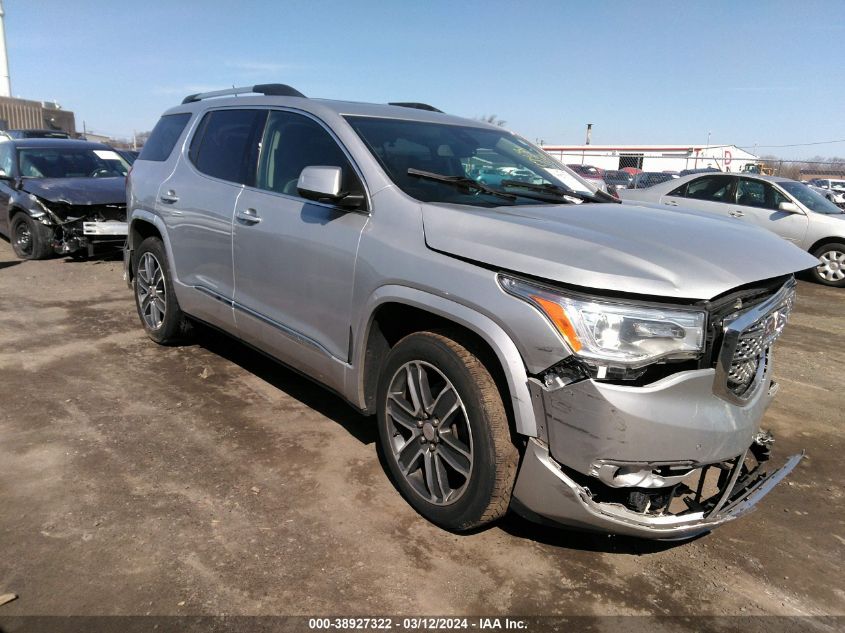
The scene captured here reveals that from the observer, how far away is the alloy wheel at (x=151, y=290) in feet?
16.7

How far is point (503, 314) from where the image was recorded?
2.42m

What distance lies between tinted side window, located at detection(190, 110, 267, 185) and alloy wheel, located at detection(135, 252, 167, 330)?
1016 millimetres

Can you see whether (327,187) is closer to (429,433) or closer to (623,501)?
(429,433)

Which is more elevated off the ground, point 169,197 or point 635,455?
point 169,197

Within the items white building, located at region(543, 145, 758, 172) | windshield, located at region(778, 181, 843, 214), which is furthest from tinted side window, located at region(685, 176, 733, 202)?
white building, located at region(543, 145, 758, 172)

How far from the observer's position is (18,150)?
30.5 feet

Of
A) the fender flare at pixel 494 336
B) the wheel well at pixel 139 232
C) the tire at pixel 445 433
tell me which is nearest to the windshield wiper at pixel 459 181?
the fender flare at pixel 494 336

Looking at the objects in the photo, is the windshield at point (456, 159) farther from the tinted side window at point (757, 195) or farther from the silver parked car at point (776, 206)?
the tinted side window at point (757, 195)

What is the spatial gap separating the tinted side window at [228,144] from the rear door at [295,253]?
0.16 meters

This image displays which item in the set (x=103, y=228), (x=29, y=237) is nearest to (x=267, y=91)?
(x=103, y=228)

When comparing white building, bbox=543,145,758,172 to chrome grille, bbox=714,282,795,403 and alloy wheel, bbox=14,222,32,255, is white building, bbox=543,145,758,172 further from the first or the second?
chrome grille, bbox=714,282,795,403

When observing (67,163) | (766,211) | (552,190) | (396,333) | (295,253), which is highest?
(67,163)

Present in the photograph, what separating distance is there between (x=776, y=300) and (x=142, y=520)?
293cm

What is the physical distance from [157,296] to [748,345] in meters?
4.33
